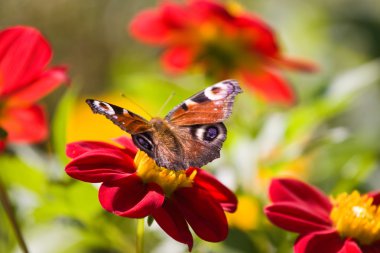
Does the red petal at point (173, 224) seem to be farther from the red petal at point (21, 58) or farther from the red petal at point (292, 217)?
the red petal at point (21, 58)

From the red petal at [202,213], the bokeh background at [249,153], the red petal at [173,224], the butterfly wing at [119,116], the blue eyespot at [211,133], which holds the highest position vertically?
the butterfly wing at [119,116]

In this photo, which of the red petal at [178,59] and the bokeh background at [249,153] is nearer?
the bokeh background at [249,153]

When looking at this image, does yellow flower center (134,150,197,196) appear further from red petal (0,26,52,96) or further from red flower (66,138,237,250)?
red petal (0,26,52,96)

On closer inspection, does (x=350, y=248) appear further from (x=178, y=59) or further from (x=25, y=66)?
(x=178, y=59)

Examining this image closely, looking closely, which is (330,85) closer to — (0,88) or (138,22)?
(138,22)

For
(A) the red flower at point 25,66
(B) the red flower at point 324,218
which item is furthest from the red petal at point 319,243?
(A) the red flower at point 25,66

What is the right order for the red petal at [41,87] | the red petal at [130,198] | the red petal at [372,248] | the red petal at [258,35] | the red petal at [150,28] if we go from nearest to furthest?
the red petal at [130,198], the red petal at [372,248], the red petal at [41,87], the red petal at [258,35], the red petal at [150,28]

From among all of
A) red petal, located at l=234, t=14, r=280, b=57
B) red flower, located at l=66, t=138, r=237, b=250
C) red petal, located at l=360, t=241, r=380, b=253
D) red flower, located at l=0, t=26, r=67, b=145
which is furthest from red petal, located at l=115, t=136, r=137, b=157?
red petal, located at l=234, t=14, r=280, b=57
